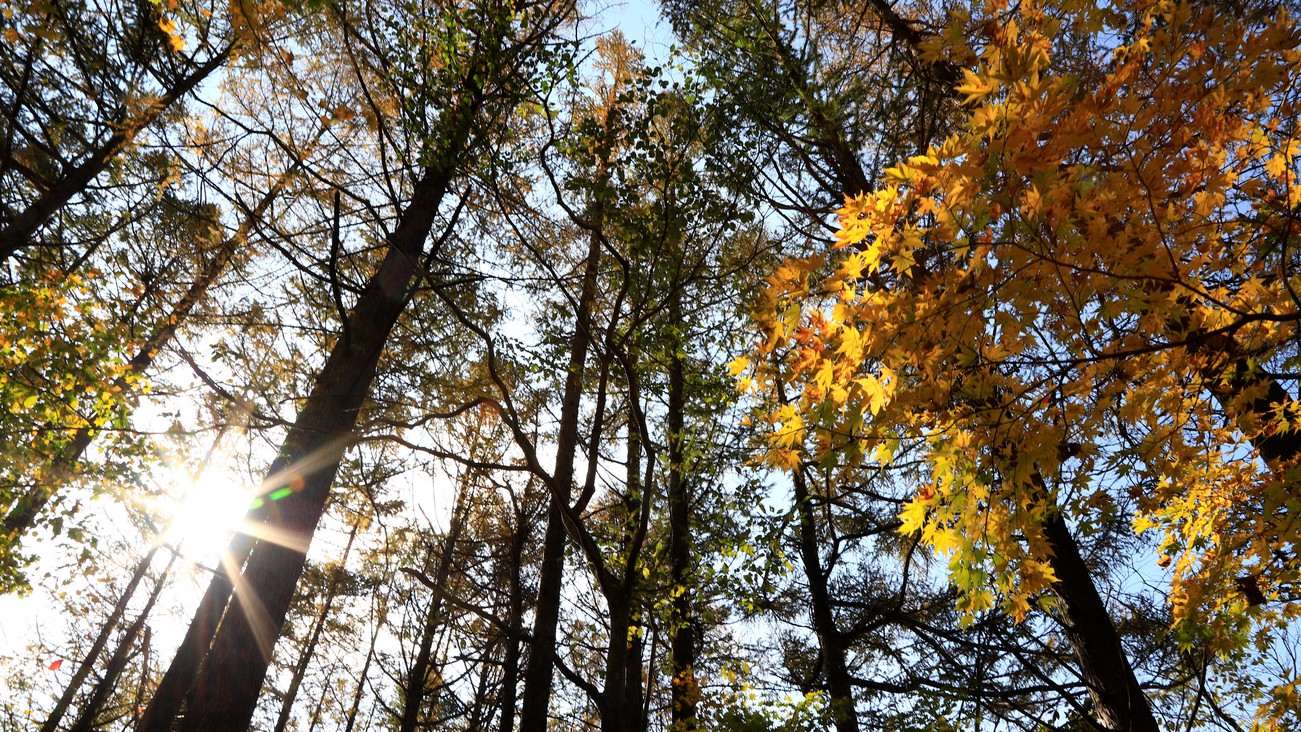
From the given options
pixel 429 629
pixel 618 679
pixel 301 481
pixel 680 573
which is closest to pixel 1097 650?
pixel 618 679

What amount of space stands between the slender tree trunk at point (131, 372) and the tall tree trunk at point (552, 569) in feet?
8.25

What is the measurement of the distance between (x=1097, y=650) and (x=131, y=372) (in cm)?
795

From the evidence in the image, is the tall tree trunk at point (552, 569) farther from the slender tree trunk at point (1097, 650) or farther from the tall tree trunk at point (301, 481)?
the slender tree trunk at point (1097, 650)

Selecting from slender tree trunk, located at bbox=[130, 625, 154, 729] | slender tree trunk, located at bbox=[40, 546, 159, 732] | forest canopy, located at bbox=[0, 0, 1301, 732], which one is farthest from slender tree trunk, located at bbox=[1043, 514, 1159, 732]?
slender tree trunk, located at bbox=[40, 546, 159, 732]

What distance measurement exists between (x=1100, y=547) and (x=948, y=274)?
5.17 meters

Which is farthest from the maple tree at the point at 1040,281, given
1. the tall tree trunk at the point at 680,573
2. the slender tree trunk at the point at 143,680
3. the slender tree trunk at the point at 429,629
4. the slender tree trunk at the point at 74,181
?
the slender tree trunk at the point at 143,680

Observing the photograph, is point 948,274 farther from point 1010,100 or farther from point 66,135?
point 66,135

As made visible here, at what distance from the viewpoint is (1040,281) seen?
193 centimetres

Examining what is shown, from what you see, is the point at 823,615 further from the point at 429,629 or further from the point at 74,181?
the point at 74,181

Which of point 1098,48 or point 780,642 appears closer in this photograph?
point 1098,48

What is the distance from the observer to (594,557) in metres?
2.96

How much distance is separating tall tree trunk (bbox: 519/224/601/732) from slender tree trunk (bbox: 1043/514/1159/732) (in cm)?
304

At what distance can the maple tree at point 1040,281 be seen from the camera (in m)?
1.82

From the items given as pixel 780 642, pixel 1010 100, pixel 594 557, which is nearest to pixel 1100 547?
pixel 780 642
